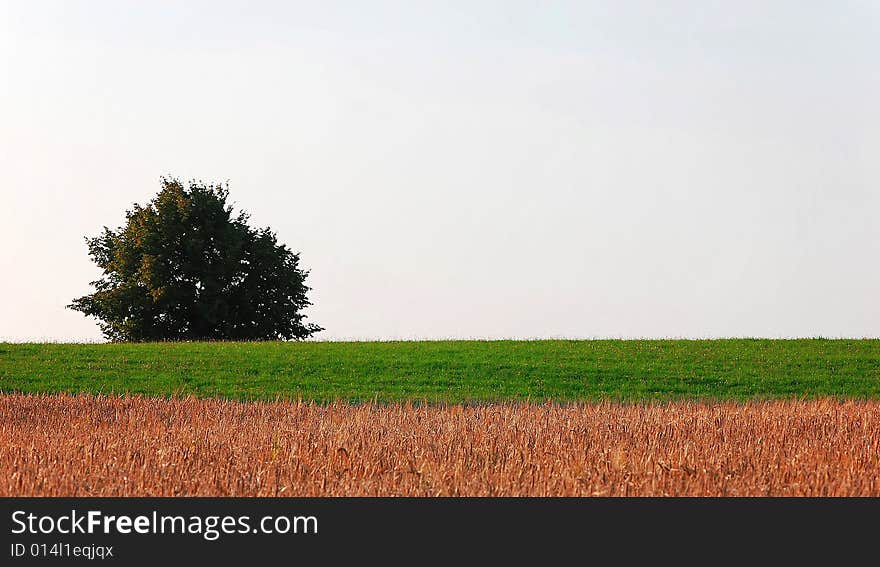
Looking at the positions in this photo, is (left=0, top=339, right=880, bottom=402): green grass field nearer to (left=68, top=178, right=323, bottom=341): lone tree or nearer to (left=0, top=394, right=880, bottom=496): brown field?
(left=0, top=394, right=880, bottom=496): brown field

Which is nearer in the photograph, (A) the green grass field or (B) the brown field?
(B) the brown field

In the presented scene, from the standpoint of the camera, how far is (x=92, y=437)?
40.1 ft

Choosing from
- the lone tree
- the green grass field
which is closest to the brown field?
the green grass field

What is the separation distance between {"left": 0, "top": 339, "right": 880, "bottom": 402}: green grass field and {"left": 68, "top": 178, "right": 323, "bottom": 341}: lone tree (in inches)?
473

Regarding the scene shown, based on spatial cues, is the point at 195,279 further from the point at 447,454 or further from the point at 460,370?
the point at 447,454

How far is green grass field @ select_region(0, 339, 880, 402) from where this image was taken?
78.9 ft

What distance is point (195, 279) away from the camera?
1853 inches

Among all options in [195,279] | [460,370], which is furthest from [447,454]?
[195,279]

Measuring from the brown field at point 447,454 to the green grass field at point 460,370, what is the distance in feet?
23.0

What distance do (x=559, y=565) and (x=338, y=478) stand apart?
3.07 metres

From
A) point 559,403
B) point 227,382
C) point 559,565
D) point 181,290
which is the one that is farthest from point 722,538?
point 181,290

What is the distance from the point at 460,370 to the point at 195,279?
23669 millimetres

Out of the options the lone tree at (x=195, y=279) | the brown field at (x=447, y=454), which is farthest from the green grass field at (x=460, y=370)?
the lone tree at (x=195, y=279)

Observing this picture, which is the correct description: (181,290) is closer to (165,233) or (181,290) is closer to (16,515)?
(165,233)
